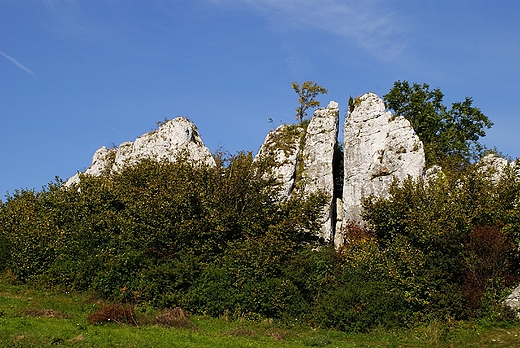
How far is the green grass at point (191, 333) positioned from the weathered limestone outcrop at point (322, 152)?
1270 centimetres

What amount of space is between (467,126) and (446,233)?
26484 mm

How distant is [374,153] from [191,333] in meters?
20.4

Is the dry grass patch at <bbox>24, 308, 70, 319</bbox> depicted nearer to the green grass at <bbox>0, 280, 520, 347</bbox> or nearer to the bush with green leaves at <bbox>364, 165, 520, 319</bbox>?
the green grass at <bbox>0, 280, 520, 347</bbox>

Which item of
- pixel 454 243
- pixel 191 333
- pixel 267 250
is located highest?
pixel 454 243

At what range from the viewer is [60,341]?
17.5 meters

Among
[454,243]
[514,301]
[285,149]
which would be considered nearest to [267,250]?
[454,243]

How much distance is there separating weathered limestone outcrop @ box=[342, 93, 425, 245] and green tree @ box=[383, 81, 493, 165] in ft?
35.1

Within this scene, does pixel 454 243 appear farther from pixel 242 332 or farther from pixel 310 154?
pixel 310 154

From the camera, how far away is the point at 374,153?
3647cm

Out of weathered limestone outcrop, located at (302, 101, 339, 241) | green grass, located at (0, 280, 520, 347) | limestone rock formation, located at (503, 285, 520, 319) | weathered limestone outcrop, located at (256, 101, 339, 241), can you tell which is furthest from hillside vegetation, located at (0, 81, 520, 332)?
weathered limestone outcrop, located at (256, 101, 339, 241)

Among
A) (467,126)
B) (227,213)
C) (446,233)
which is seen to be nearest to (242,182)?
(227,213)

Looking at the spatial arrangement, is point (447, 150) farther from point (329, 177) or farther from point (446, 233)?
point (446, 233)

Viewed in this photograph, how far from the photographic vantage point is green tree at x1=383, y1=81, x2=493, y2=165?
4738 centimetres

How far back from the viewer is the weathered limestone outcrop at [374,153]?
3484cm
